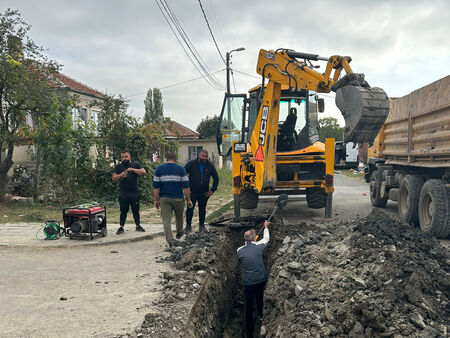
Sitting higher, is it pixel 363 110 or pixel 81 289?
pixel 363 110

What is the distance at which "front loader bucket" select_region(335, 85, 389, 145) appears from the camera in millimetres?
5648

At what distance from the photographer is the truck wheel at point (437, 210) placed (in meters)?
7.02

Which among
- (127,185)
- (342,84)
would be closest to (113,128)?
(127,185)

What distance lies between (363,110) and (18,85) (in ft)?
33.3

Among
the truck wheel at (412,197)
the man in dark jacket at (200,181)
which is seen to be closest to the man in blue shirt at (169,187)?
the man in dark jacket at (200,181)

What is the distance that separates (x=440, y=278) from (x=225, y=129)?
250 inches

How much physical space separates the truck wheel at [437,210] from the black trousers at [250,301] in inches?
141

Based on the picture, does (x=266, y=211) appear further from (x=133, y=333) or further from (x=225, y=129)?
(x=133, y=333)

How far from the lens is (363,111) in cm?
561

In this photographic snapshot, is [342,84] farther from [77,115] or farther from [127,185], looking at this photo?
[77,115]

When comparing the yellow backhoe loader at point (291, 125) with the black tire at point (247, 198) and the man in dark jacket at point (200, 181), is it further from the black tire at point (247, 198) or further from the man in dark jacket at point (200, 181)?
the man in dark jacket at point (200, 181)

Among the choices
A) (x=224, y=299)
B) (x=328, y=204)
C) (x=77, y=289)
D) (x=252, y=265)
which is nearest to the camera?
(x=77, y=289)

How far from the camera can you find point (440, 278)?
416 cm

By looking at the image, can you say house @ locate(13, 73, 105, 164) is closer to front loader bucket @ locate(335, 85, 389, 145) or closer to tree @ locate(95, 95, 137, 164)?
tree @ locate(95, 95, 137, 164)
